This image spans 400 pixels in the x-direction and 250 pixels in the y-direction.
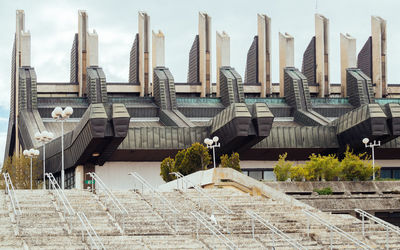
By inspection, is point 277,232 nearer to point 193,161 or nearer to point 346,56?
point 193,161

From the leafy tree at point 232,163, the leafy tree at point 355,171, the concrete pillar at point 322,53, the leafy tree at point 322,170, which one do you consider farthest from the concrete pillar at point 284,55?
the leafy tree at point 322,170

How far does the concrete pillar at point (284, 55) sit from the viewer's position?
6275cm

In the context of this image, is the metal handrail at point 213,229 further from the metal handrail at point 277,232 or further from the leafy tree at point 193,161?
the leafy tree at point 193,161

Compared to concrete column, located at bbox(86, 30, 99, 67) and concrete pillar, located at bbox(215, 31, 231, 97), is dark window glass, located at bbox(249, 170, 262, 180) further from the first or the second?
concrete column, located at bbox(86, 30, 99, 67)

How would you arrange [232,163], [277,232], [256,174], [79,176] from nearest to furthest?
1. [277,232]
2. [232,163]
3. [79,176]
4. [256,174]

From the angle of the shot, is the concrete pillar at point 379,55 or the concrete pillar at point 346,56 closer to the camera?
the concrete pillar at point 346,56

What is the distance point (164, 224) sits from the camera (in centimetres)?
2347

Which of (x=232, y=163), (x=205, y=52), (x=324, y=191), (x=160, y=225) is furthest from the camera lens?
(x=205, y=52)

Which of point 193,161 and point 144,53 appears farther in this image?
point 144,53

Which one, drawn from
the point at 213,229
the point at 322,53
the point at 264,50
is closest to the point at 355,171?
the point at 213,229

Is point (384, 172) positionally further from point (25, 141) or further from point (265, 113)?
point (25, 141)

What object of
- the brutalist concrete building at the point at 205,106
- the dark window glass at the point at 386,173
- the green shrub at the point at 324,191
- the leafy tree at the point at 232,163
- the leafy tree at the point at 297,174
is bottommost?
the dark window glass at the point at 386,173

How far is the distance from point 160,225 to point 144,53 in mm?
38957

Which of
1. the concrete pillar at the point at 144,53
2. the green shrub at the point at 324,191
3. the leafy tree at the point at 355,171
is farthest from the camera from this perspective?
the concrete pillar at the point at 144,53
